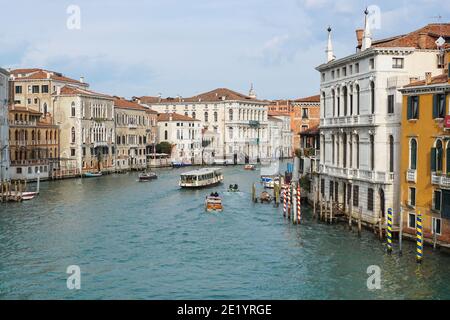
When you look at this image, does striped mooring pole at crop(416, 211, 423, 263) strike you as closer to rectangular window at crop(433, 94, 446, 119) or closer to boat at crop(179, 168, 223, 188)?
rectangular window at crop(433, 94, 446, 119)

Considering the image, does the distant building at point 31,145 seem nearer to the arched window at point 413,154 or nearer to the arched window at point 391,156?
the arched window at point 391,156

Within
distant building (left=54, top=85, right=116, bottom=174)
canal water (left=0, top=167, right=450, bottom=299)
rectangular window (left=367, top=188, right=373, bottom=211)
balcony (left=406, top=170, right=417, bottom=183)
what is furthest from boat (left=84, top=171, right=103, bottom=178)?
balcony (left=406, top=170, right=417, bottom=183)

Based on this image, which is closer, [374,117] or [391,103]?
[391,103]

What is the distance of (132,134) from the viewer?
57.1 m

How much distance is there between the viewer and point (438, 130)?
1684cm

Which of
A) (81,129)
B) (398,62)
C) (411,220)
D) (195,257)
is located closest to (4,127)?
(81,129)

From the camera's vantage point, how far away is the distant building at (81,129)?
47.1 metres

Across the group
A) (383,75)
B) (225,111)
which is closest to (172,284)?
(383,75)

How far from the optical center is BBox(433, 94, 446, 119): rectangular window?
55.1ft

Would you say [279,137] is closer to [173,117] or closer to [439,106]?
[173,117]

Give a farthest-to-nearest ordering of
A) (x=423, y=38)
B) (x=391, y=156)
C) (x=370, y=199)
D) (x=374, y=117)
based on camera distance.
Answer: (x=423, y=38), (x=370, y=199), (x=374, y=117), (x=391, y=156)

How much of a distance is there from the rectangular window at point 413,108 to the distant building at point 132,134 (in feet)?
121

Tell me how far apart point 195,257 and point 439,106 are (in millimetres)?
6936
